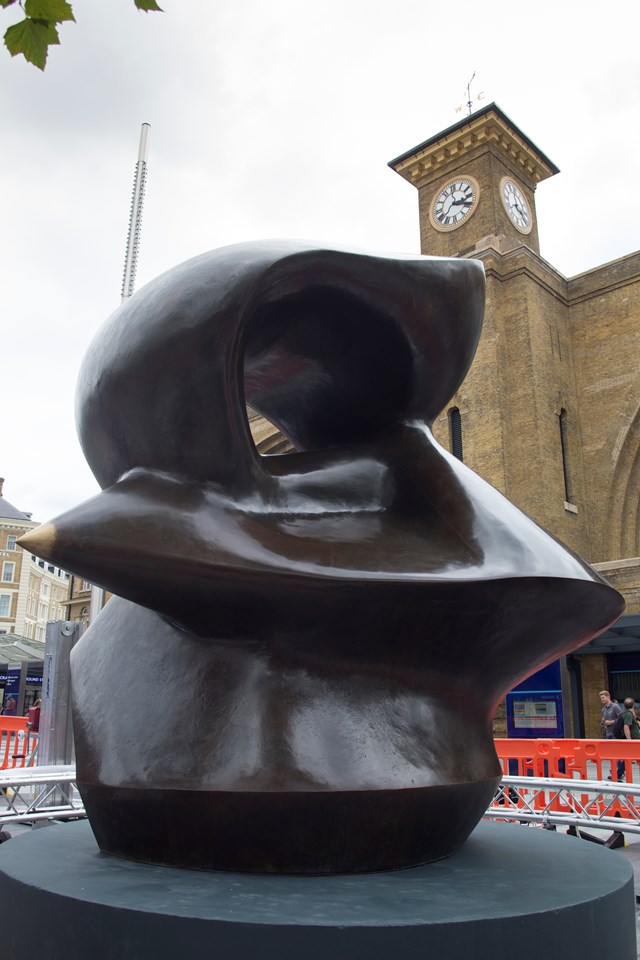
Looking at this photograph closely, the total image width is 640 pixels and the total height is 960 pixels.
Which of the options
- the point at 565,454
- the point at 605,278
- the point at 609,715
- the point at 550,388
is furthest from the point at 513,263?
the point at 609,715

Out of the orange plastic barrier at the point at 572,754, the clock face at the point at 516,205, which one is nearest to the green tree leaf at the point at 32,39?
the orange plastic barrier at the point at 572,754

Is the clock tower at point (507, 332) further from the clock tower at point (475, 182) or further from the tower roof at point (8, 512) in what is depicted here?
the tower roof at point (8, 512)

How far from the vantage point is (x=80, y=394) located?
3479mm

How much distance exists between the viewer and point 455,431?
2206cm

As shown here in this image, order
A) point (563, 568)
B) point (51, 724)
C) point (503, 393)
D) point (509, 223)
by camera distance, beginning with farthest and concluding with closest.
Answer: point (509, 223), point (503, 393), point (51, 724), point (563, 568)

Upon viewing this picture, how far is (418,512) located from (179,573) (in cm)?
111

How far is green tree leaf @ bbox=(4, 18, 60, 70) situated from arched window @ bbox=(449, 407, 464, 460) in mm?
19735

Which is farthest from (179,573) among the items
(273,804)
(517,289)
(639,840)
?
(517,289)

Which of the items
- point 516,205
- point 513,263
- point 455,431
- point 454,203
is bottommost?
point 455,431

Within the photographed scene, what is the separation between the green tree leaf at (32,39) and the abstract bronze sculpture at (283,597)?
3.03 ft

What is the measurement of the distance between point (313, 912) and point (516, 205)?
86.0 ft

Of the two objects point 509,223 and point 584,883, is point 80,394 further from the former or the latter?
point 509,223

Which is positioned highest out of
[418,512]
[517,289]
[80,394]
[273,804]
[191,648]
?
[517,289]

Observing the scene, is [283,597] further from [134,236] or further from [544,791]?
[134,236]
